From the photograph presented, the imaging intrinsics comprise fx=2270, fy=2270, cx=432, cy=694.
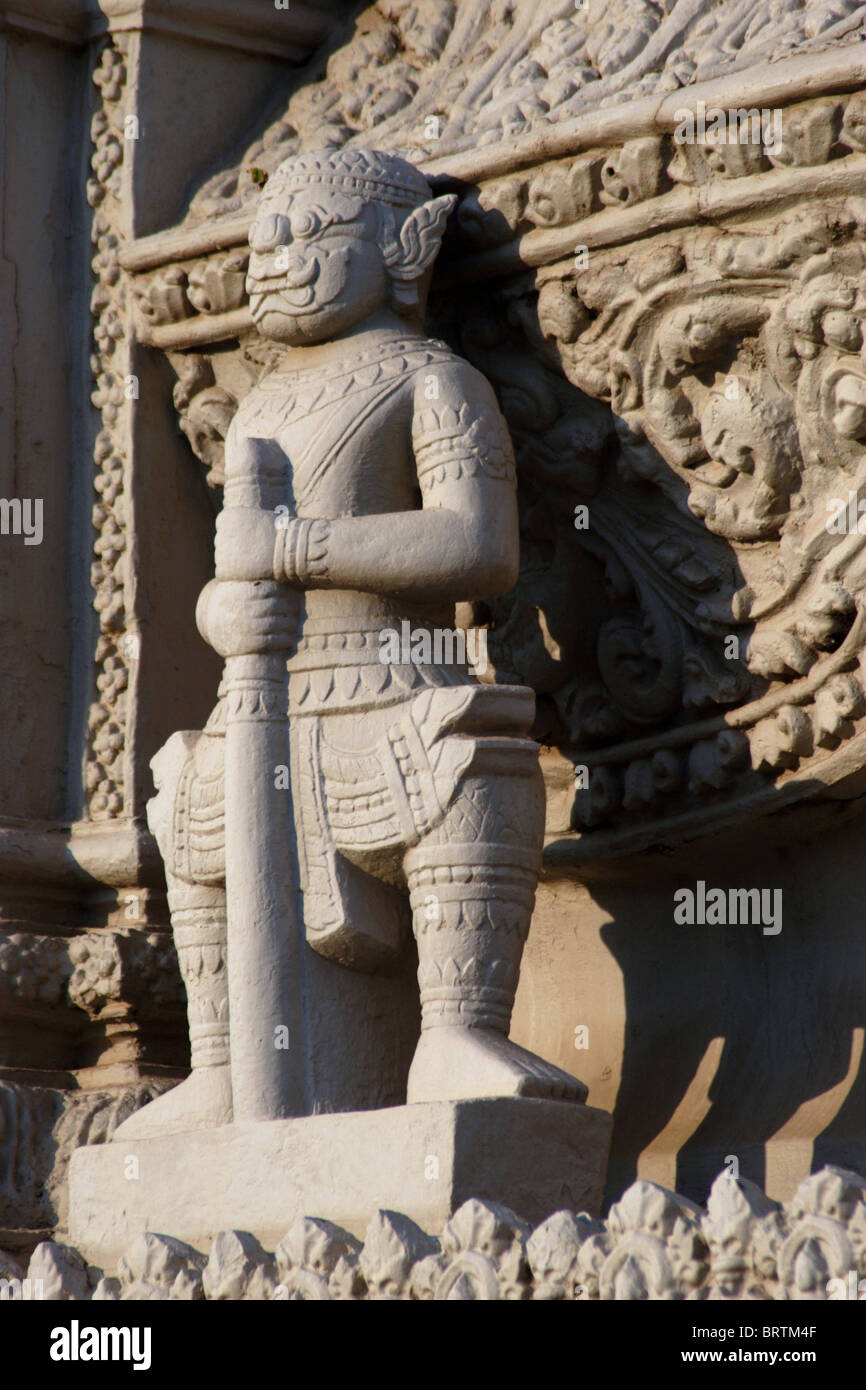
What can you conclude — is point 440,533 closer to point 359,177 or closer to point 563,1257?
point 359,177

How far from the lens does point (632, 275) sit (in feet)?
14.0

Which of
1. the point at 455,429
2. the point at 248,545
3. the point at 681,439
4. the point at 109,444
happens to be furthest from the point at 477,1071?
the point at 109,444

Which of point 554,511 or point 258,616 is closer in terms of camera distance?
point 258,616

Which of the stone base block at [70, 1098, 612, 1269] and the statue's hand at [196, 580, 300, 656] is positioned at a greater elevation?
the statue's hand at [196, 580, 300, 656]

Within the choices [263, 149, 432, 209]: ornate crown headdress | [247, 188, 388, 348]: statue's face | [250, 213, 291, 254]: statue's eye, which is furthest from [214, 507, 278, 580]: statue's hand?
[263, 149, 432, 209]: ornate crown headdress

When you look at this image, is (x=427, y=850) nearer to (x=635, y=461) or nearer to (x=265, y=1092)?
(x=265, y=1092)

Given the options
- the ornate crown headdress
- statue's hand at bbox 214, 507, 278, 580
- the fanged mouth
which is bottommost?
statue's hand at bbox 214, 507, 278, 580

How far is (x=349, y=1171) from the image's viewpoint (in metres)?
3.77

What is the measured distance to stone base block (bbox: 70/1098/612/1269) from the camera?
3666mm

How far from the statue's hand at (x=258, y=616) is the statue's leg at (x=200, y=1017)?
0.50 metres

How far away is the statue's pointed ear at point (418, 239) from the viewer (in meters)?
4.29

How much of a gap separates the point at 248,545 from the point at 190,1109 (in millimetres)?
1048

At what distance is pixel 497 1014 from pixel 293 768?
0.57 m

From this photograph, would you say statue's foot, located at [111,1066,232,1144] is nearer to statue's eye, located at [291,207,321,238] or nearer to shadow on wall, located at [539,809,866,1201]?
shadow on wall, located at [539,809,866,1201]
